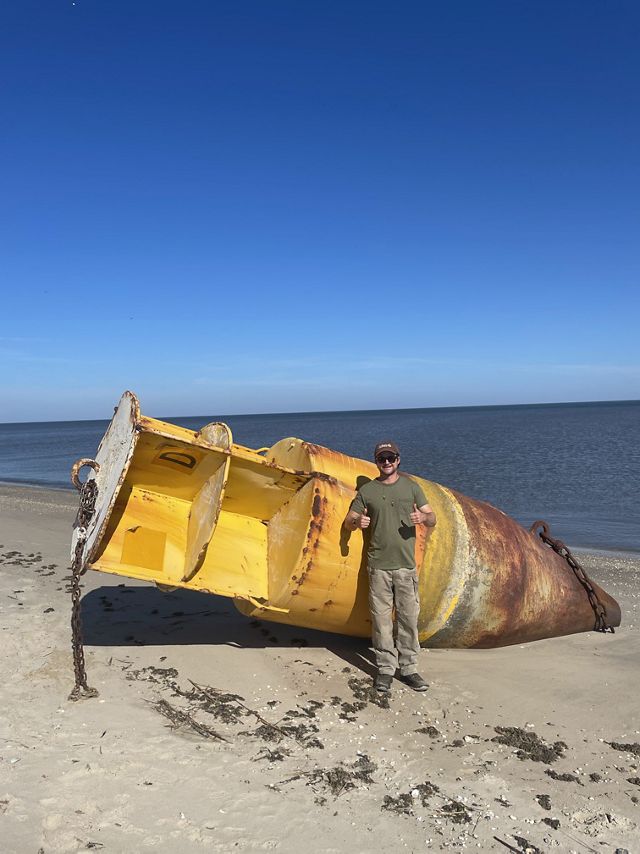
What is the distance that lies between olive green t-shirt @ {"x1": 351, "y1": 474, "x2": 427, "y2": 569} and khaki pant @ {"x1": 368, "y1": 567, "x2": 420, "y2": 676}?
0.34 feet

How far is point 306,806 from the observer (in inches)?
135

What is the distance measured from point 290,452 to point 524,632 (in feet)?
9.43

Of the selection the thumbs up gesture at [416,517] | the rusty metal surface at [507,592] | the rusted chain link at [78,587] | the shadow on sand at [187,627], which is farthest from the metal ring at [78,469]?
the rusty metal surface at [507,592]

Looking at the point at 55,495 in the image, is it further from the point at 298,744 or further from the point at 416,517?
the point at 298,744

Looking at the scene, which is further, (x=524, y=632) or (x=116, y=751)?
(x=524, y=632)

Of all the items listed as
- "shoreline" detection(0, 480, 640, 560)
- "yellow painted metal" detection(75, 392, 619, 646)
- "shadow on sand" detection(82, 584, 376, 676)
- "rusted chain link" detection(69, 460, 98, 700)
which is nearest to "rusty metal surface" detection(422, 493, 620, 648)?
"yellow painted metal" detection(75, 392, 619, 646)

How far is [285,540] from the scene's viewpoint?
17.7ft

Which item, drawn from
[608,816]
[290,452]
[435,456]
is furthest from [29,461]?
[608,816]

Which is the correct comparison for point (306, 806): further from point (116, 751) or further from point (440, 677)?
point (440, 677)

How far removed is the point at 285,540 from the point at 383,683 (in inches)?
55.7

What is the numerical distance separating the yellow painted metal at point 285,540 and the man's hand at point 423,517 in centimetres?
38

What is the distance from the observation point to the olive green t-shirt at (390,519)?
4855 millimetres

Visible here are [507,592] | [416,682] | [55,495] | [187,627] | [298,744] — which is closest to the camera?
[298,744]

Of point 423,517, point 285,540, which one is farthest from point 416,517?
point 285,540
